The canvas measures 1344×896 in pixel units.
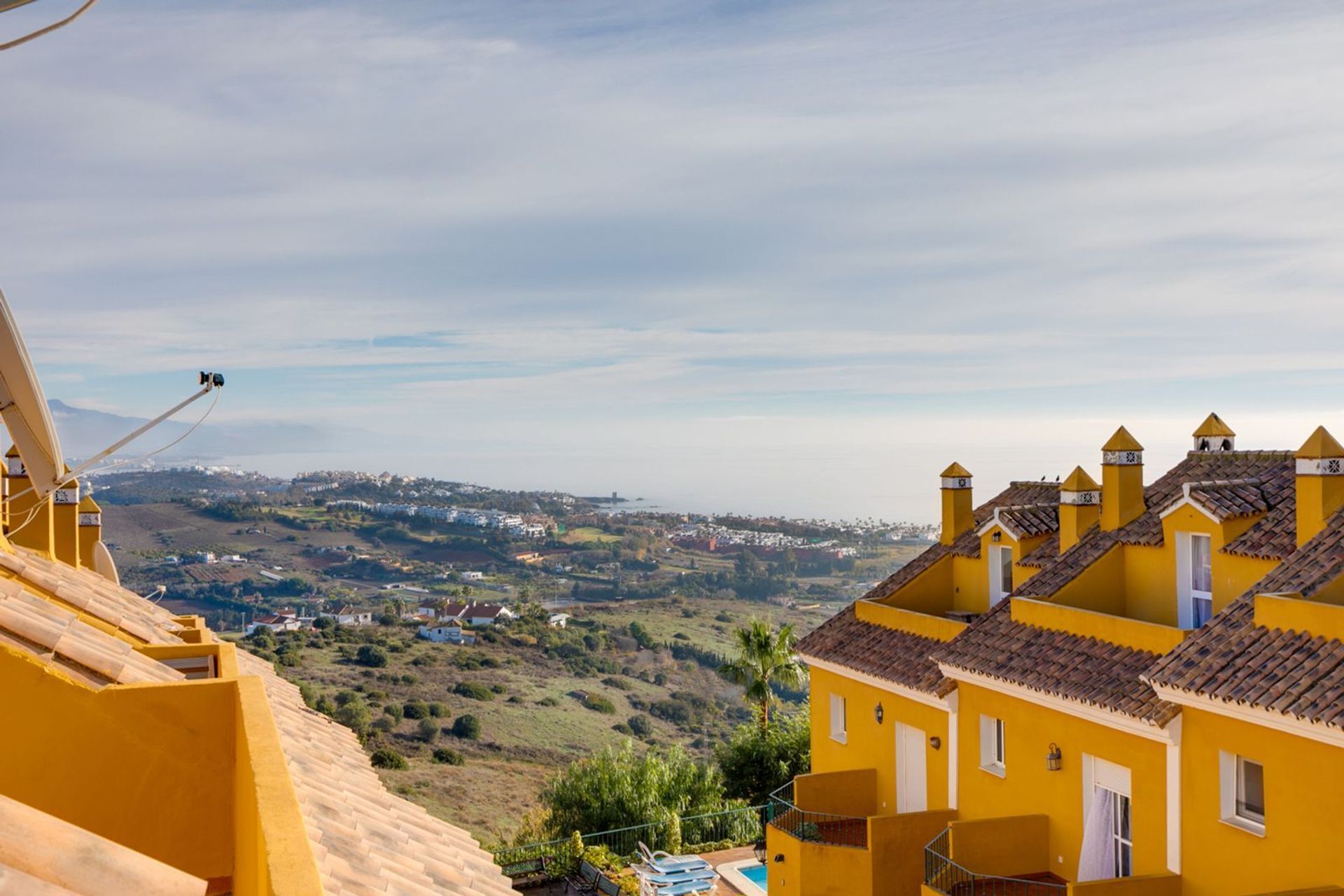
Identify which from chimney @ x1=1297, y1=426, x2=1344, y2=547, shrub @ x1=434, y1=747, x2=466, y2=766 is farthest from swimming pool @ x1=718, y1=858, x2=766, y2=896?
shrub @ x1=434, y1=747, x2=466, y2=766

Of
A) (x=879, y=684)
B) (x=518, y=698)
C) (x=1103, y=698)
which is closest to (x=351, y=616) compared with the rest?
(x=518, y=698)

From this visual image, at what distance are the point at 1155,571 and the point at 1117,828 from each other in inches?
166

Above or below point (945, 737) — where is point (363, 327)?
above

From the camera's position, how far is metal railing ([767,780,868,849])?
19.1 metres

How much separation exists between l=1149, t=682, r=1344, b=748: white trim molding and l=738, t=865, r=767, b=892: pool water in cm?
1348

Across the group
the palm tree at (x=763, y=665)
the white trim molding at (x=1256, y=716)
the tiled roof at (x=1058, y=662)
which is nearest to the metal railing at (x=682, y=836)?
the palm tree at (x=763, y=665)

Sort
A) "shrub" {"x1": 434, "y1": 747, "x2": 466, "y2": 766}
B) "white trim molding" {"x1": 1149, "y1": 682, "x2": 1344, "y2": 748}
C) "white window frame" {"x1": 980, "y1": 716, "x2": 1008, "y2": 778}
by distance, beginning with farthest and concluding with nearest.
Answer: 1. "shrub" {"x1": 434, "y1": 747, "x2": 466, "y2": 766}
2. "white window frame" {"x1": 980, "y1": 716, "x2": 1008, "y2": 778}
3. "white trim molding" {"x1": 1149, "y1": 682, "x2": 1344, "y2": 748}

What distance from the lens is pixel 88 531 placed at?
18781mm

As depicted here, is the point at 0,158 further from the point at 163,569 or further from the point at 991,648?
the point at 163,569

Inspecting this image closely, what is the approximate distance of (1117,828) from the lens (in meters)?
14.4

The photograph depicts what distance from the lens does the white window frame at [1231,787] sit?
12.0 metres

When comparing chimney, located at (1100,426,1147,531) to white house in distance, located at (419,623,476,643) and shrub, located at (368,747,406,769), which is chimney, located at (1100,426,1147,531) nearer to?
shrub, located at (368,747,406,769)

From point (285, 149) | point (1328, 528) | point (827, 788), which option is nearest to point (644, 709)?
point (285, 149)

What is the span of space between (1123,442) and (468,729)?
44922mm
